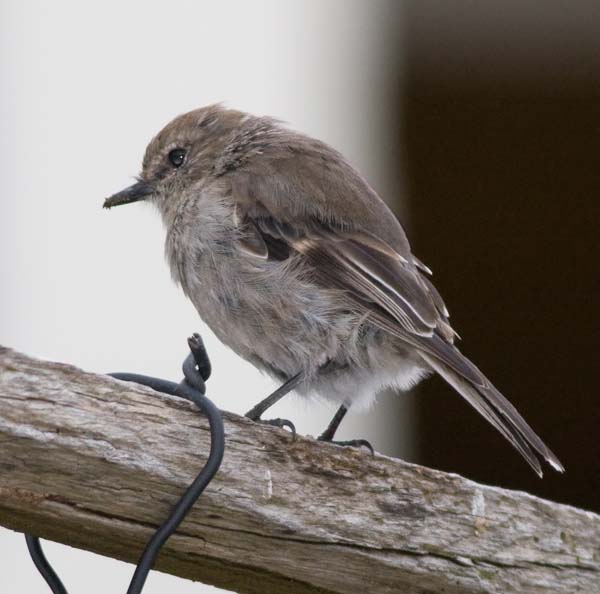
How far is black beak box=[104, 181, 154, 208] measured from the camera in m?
4.81

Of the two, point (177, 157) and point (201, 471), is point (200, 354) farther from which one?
point (177, 157)

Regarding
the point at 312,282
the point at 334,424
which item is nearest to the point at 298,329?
the point at 312,282

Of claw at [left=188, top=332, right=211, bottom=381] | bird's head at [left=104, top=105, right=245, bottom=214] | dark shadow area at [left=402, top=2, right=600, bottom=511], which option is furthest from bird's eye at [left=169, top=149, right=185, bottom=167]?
claw at [left=188, top=332, right=211, bottom=381]

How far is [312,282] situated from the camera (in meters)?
3.88

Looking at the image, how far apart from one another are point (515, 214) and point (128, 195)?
2551 millimetres

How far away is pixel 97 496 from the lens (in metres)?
2.45

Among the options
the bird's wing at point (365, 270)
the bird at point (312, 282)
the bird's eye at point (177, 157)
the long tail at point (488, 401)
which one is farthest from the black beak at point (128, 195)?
the long tail at point (488, 401)

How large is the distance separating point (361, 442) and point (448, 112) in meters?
3.19

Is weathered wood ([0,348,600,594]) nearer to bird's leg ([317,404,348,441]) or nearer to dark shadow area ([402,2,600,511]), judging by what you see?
bird's leg ([317,404,348,441])

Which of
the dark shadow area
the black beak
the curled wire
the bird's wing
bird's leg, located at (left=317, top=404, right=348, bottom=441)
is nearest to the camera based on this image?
the curled wire

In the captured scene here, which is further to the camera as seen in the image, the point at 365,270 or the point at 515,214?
the point at 515,214

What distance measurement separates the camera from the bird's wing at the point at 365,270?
361 centimetres

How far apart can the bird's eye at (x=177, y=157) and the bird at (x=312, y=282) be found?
0.44m

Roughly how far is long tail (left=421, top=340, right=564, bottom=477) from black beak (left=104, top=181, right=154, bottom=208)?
1.53 meters
